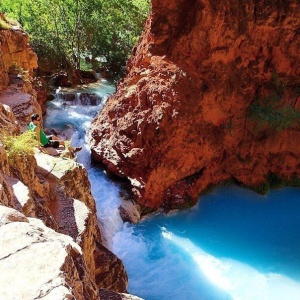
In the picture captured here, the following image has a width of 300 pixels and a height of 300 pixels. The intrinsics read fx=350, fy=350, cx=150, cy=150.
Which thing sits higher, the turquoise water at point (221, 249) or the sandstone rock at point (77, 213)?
the sandstone rock at point (77, 213)

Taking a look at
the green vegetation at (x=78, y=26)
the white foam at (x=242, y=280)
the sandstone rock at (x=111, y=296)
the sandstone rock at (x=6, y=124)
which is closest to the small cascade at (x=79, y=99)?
the green vegetation at (x=78, y=26)

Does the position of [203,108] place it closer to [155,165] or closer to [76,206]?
[155,165]

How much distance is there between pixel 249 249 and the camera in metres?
11.5

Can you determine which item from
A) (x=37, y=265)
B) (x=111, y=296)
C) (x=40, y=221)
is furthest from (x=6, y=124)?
(x=37, y=265)

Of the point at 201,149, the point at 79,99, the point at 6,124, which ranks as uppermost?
the point at 6,124

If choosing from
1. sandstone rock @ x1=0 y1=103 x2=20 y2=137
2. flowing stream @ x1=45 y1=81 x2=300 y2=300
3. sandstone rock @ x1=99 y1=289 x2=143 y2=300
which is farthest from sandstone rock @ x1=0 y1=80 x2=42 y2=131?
sandstone rock @ x1=99 y1=289 x2=143 y2=300

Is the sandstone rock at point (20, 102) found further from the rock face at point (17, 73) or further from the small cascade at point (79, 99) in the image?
the small cascade at point (79, 99)

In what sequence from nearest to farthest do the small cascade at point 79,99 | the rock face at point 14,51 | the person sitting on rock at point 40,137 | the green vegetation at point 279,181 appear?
1. the person sitting on rock at point 40,137
2. the rock face at point 14,51
3. the green vegetation at point 279,181
4. the small cascade at point 79,99

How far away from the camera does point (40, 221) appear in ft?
13.5

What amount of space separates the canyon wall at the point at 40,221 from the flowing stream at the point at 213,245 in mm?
2698

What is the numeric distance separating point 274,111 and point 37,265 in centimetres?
1271

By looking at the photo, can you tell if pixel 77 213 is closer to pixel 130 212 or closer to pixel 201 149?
pixel 130 212

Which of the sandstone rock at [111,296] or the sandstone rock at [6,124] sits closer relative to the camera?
the sandstone rock at [111,296]

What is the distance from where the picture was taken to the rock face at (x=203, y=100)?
1273 cm
